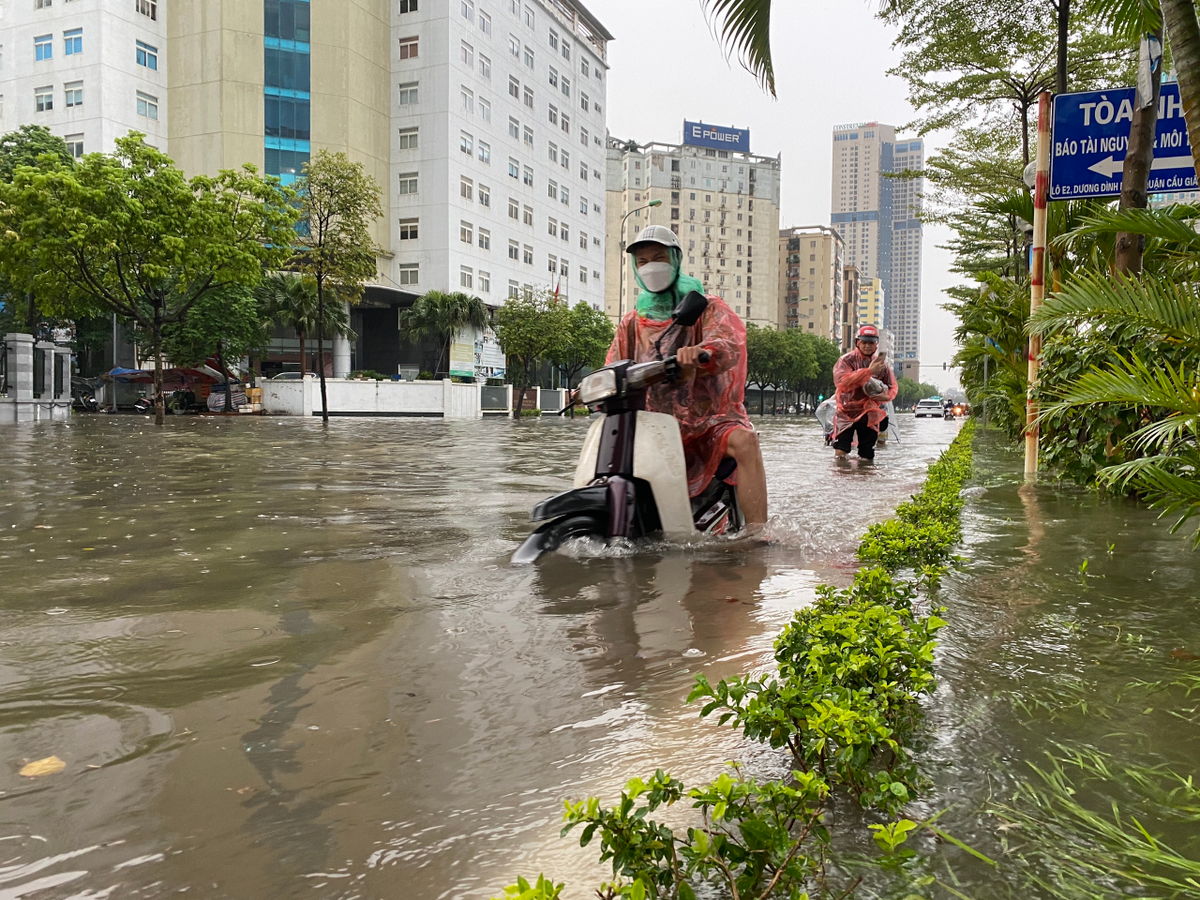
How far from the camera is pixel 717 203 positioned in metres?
121

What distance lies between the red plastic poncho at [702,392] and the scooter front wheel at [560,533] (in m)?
0.74

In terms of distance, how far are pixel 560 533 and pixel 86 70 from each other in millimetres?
50904

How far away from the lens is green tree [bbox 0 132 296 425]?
2347 centimetres

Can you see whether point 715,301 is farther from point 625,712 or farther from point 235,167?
point 235,167

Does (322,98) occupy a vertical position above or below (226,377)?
above

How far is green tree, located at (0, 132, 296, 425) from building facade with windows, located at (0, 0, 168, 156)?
73.5 feet

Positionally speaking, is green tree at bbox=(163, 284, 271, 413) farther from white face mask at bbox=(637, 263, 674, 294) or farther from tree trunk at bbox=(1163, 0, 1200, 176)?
tree trunk at bbox=(1163, 0, 1200, 176)

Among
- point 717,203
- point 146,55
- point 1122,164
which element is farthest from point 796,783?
point 717,203

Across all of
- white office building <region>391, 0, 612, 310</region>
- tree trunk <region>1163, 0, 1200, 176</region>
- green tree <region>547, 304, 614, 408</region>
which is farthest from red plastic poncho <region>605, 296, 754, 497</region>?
white office building <region>391, 0, 612, 310</region>

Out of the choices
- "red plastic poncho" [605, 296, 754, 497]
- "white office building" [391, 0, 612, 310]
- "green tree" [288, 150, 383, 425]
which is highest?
"white office building" [391, 0, 612, 310]

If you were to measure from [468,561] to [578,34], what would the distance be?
67.7m

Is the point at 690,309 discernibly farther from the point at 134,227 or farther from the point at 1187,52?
the point at 134,227

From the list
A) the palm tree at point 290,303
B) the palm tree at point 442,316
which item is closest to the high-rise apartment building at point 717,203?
the palm tree at point 442,316

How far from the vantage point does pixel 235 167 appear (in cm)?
4481
